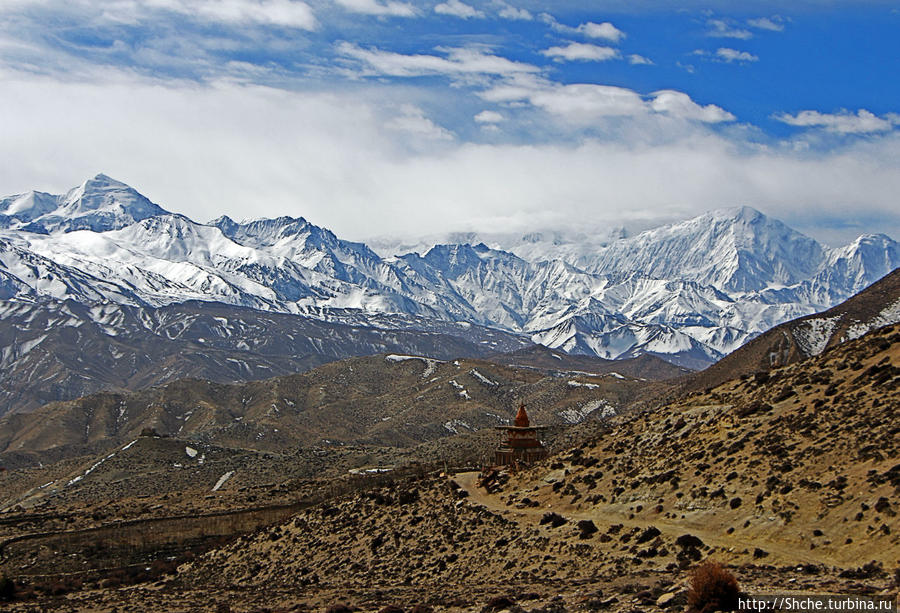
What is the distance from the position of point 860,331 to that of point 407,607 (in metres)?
133

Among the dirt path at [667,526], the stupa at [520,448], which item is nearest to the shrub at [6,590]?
the dirt path at [667,526]

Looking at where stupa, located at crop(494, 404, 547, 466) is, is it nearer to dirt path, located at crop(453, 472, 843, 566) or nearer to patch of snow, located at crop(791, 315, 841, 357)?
dirt path, located at crop(453, 472, 843, 566)

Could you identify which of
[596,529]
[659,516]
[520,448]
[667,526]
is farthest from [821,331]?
[667,526]

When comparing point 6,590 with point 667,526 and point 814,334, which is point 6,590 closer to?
point 667,526

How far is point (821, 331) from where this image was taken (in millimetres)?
170750

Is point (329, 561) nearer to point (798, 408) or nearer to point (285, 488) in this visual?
point (798, 408)

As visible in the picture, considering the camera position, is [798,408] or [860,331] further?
[860,331]

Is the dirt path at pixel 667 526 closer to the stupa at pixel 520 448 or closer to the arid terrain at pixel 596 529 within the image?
the arid terrain at pixel 596 529

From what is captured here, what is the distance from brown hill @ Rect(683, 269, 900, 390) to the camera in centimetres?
15612

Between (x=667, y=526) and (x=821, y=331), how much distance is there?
451 feet

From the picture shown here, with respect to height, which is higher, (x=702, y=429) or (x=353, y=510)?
(x=702, y=429)

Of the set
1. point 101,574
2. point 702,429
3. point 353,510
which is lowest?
point 101,574

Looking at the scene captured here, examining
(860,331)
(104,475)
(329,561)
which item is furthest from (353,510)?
(860,331)

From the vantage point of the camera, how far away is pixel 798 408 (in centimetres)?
5019
